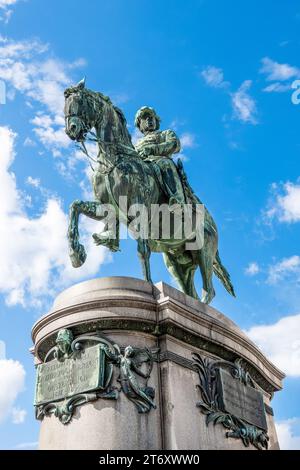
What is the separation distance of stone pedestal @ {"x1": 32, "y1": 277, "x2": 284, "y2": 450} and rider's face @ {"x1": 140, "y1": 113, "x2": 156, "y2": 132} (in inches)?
198

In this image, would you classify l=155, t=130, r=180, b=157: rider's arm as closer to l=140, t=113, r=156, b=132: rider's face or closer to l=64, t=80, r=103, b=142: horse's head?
l=140, t=113, r=156, b=132: rider's face

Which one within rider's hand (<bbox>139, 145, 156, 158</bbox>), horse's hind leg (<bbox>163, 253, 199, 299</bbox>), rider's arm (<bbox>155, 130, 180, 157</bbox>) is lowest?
horse's hind leg (<bbox>163, 253, 199, 299</bbox>)

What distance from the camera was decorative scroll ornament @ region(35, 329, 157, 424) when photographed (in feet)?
24.1

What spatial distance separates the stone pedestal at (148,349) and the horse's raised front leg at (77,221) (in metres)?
0.93

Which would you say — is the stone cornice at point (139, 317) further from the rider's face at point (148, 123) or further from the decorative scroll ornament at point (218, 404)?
the rider's face at point (148, 123)

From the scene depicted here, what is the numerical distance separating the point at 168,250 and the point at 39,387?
4.19m

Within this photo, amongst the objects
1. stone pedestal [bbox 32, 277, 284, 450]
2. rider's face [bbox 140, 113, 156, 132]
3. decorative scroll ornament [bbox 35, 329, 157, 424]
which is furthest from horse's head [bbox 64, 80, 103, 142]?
decorative scroll ornament [bbox 35, 329, 157, 424]

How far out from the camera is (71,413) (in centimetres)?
737

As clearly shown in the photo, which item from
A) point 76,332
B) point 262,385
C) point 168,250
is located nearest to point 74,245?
point 76,332

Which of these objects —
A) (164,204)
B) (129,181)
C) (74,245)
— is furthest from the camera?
(164,204)

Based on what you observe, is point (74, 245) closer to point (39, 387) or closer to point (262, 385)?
point (39, 387)

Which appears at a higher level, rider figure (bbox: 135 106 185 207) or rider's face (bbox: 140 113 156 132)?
rider's face (bbox: 140 113 156 132)

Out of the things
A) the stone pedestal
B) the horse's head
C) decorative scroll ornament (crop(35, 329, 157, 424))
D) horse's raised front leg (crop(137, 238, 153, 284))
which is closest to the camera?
the stone pedestal

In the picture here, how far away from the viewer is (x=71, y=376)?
25.1 ft
